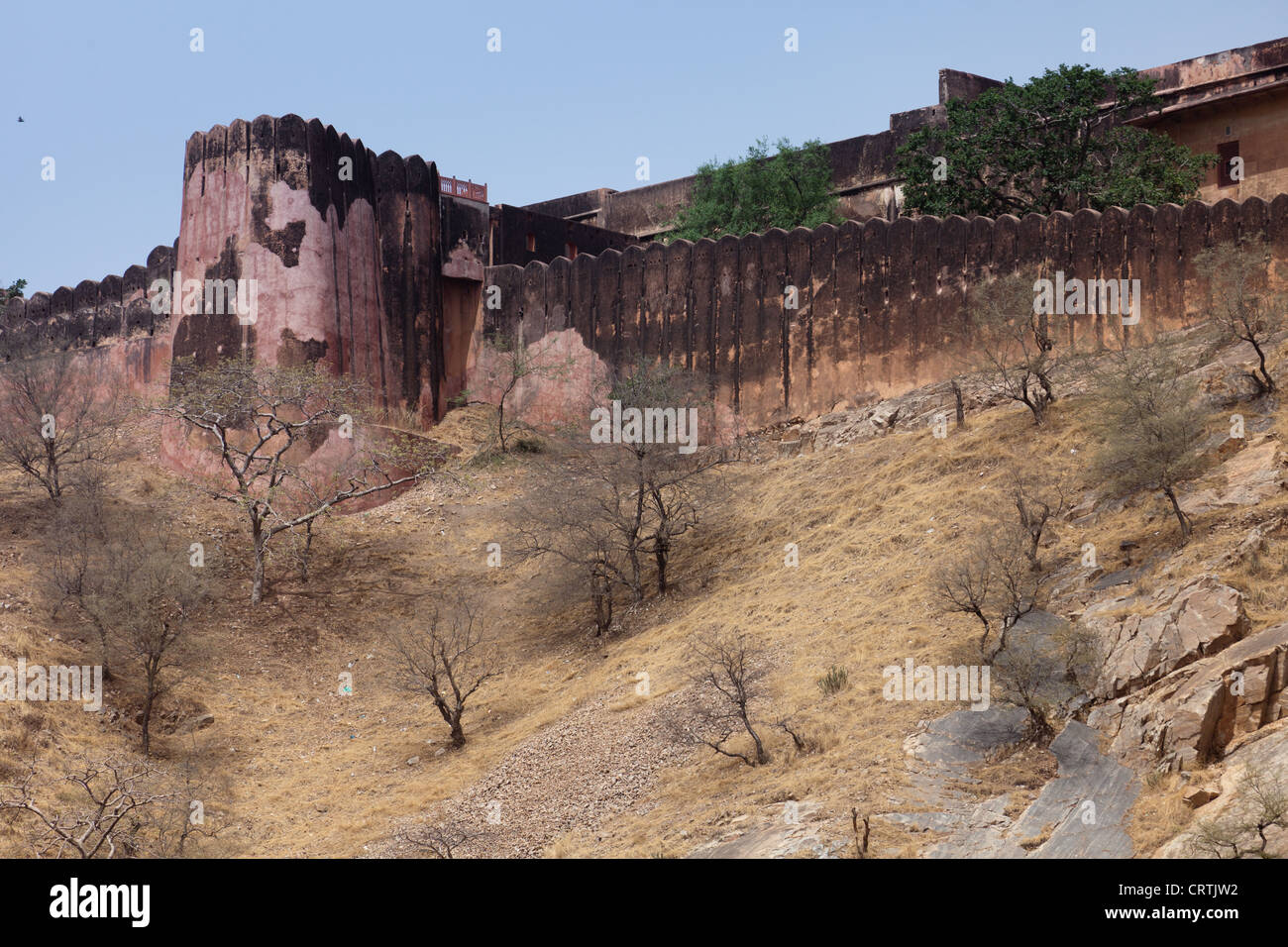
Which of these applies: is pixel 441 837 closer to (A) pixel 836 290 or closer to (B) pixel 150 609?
(B) pixel 150 609

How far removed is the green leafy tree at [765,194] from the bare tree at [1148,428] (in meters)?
14.4

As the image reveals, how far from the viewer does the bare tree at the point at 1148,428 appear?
1605cm

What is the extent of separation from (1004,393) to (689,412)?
15.6 ft

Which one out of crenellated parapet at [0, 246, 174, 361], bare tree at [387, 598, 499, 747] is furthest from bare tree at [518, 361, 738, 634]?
crenellated parapet at [0, 246, 174, 361]

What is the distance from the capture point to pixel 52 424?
23219 mm

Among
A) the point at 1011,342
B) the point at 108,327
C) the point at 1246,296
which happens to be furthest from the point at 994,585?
the point at 108,327

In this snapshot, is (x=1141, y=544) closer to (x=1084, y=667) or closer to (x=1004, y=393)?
(x=1084, y=667)

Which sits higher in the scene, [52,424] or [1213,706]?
[52,424]

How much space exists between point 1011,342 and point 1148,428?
4.85 metres

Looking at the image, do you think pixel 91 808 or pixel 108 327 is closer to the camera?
pixel 91 808

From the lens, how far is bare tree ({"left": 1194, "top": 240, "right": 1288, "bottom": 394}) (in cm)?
1805
